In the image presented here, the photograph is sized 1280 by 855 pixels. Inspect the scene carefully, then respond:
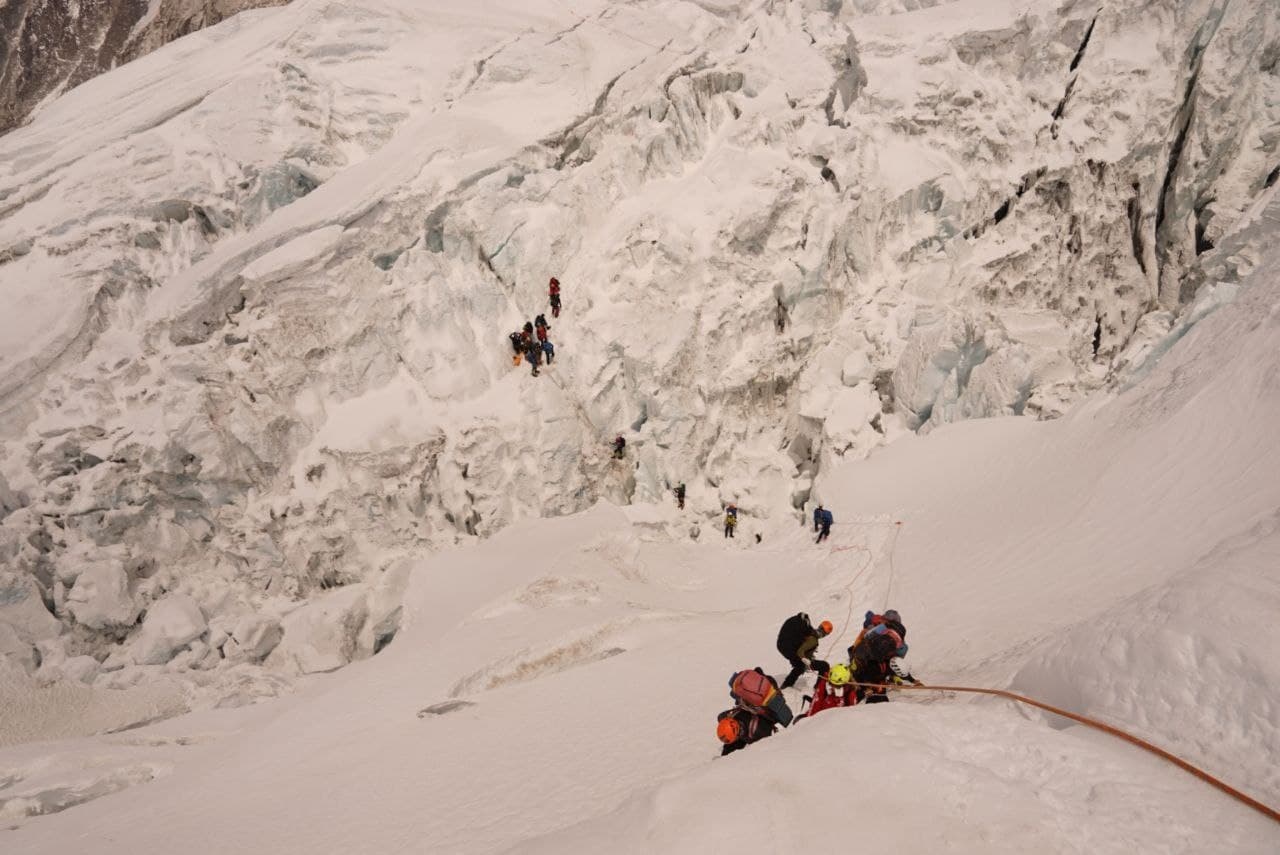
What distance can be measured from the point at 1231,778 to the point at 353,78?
27.4 metres

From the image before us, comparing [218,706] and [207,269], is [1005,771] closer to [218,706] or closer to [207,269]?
[218,706]

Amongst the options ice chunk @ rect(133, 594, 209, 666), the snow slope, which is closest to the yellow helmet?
the snow slope

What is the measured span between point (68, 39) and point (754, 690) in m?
59.5

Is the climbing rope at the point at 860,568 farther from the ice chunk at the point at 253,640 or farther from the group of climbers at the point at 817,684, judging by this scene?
the ice chunk at the point at 253,640

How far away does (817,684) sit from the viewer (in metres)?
6.14

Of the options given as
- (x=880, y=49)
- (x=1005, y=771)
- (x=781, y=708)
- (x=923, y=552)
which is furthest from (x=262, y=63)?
(x=1005, y=771)

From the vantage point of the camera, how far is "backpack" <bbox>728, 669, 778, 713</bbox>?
5.43m

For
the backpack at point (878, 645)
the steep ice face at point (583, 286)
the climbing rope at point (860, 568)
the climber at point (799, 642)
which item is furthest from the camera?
the steep ice face at point (583, 286)

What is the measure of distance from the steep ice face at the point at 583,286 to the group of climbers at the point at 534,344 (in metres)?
0.41

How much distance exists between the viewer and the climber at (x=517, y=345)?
18.7 m

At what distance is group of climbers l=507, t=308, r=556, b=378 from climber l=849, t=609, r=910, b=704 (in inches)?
546

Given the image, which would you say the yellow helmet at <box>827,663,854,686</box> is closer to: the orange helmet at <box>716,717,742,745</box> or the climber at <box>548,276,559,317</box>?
the orange helmet at <box>716,717,742,745</box>

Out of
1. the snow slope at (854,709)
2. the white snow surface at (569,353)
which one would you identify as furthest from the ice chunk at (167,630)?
the snow slope at (854,709)

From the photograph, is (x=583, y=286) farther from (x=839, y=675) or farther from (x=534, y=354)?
(x=839, y=675)
